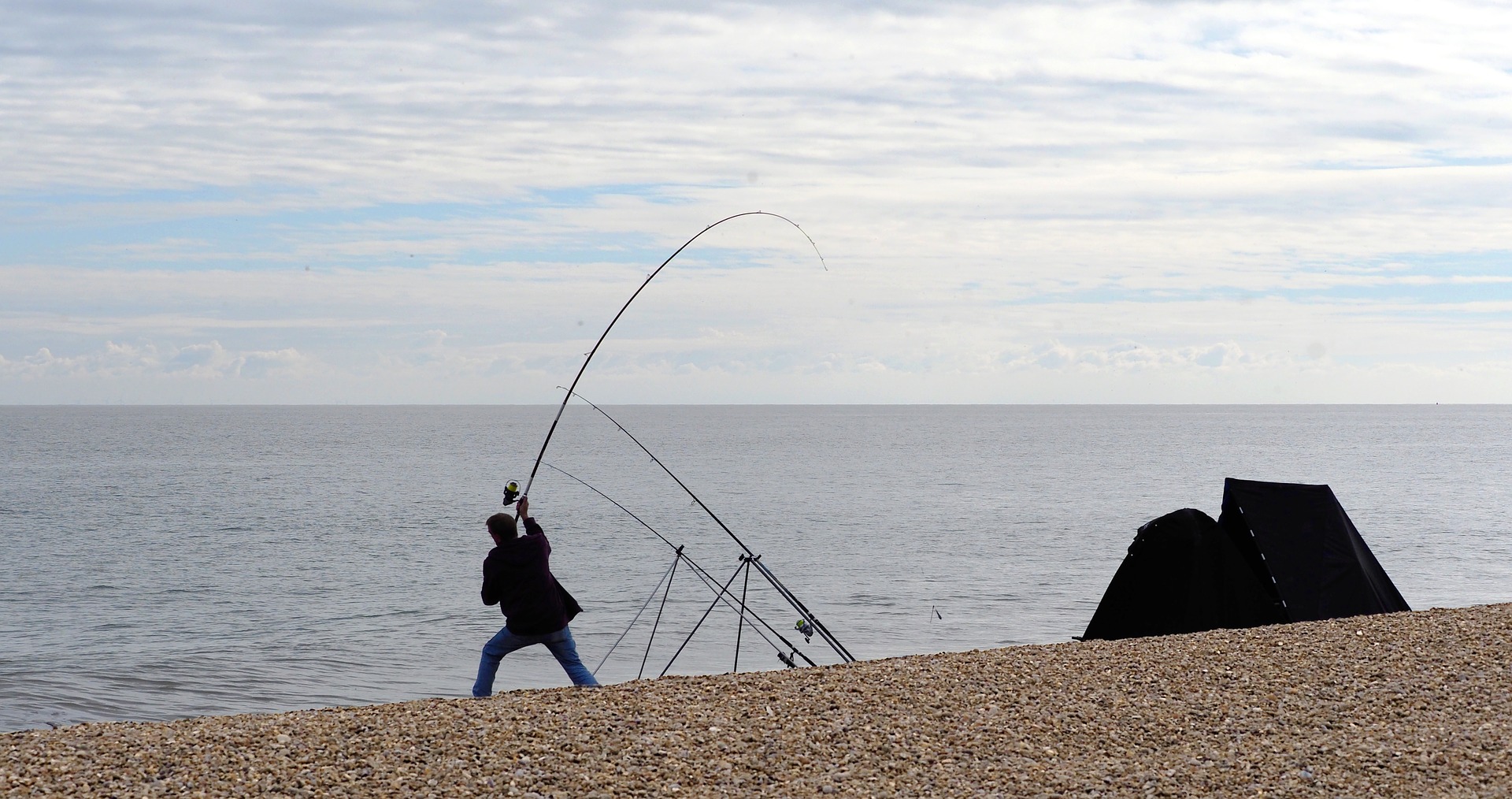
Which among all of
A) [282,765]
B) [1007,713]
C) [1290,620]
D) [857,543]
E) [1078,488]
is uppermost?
[282,765]

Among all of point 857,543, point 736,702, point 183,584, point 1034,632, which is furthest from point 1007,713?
point 857,543

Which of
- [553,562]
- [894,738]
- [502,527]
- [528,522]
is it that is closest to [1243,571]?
[894,738]

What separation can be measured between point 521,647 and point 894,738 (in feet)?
9.10

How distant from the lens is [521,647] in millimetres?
7355

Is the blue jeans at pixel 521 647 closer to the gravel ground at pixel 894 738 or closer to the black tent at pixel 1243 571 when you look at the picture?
the gravel ground at pixel 894 738

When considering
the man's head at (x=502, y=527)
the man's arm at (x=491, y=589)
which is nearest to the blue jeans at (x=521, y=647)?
the man's arm at (x=491, y=589)

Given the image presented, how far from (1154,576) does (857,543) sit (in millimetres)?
18240

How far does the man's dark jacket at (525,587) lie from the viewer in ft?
24.1

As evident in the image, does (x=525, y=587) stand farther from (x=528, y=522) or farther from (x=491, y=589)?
(x=528, y=522)

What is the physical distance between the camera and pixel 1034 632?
15.7 metres

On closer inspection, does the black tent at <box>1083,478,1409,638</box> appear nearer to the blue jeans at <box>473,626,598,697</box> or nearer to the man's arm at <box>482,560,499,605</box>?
the blue jeans at <box>473,626,598,697</box>

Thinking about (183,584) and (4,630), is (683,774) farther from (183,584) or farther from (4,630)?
(183,584)

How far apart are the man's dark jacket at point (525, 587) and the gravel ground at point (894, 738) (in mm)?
648

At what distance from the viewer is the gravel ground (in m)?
4.88
